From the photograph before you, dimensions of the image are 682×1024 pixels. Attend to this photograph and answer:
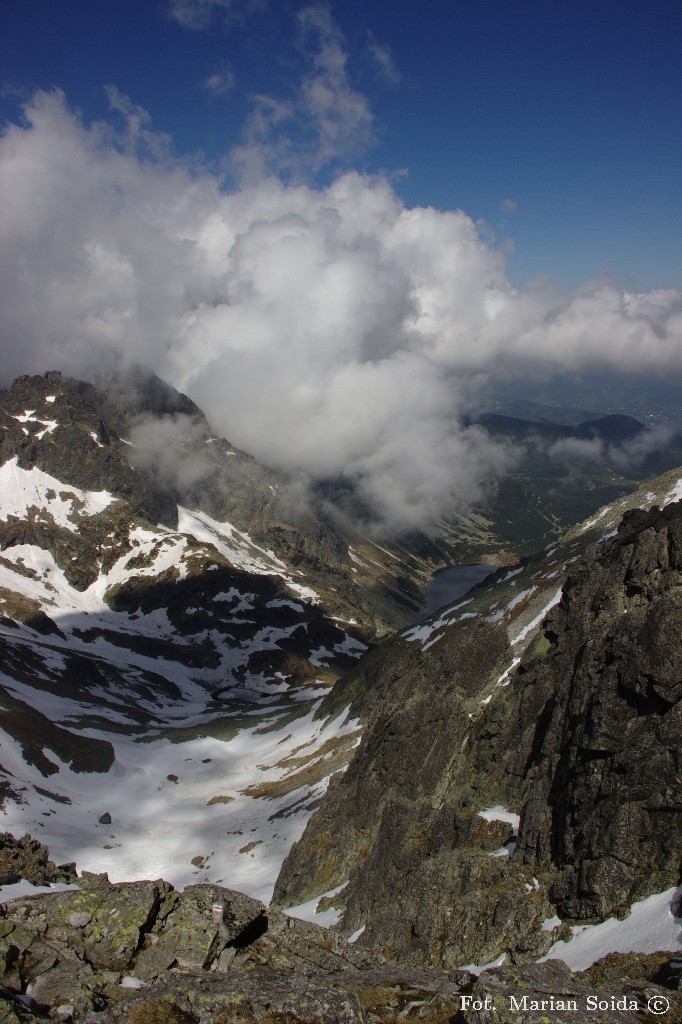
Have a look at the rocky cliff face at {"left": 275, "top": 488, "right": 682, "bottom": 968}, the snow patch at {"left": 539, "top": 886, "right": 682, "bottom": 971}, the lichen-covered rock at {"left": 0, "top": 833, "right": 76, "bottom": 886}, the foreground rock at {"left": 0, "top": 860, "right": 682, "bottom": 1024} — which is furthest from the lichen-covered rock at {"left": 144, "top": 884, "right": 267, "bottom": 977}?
the lichen-covered rock at {"left": 0, "top": 833, "right": 76, "bottom": 886}

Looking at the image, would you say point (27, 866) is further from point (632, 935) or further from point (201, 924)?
point (632, 935)

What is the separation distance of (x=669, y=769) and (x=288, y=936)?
1739 centimetres

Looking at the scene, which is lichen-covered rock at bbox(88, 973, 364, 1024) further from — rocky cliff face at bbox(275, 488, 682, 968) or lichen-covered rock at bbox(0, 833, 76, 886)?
lichen-covered rock at bbox(0, 833, 76, 886)

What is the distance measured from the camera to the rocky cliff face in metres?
26.1

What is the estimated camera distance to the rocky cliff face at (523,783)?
26141 millimetres

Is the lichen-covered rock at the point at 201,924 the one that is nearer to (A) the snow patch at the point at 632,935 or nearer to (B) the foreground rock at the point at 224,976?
(B) the foreground rock at the point at 224,976

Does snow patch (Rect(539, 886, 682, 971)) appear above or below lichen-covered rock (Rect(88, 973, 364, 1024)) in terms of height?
below

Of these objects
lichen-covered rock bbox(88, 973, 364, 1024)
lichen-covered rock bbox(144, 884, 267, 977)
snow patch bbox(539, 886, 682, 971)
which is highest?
lichen-covered rock bbox(144, 884, 267, 977)

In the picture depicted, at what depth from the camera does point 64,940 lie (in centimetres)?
1747

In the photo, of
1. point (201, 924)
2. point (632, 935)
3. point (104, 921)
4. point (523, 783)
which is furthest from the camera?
point (523, 783)

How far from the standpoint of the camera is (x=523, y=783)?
3981cm

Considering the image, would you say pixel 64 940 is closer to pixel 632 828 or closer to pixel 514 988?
pixel 514 988

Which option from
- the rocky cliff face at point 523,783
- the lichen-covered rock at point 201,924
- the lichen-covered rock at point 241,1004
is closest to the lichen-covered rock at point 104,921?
the lichen-covered rock at point 201,924

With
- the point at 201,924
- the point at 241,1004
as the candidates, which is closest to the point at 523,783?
the point at 201,924
